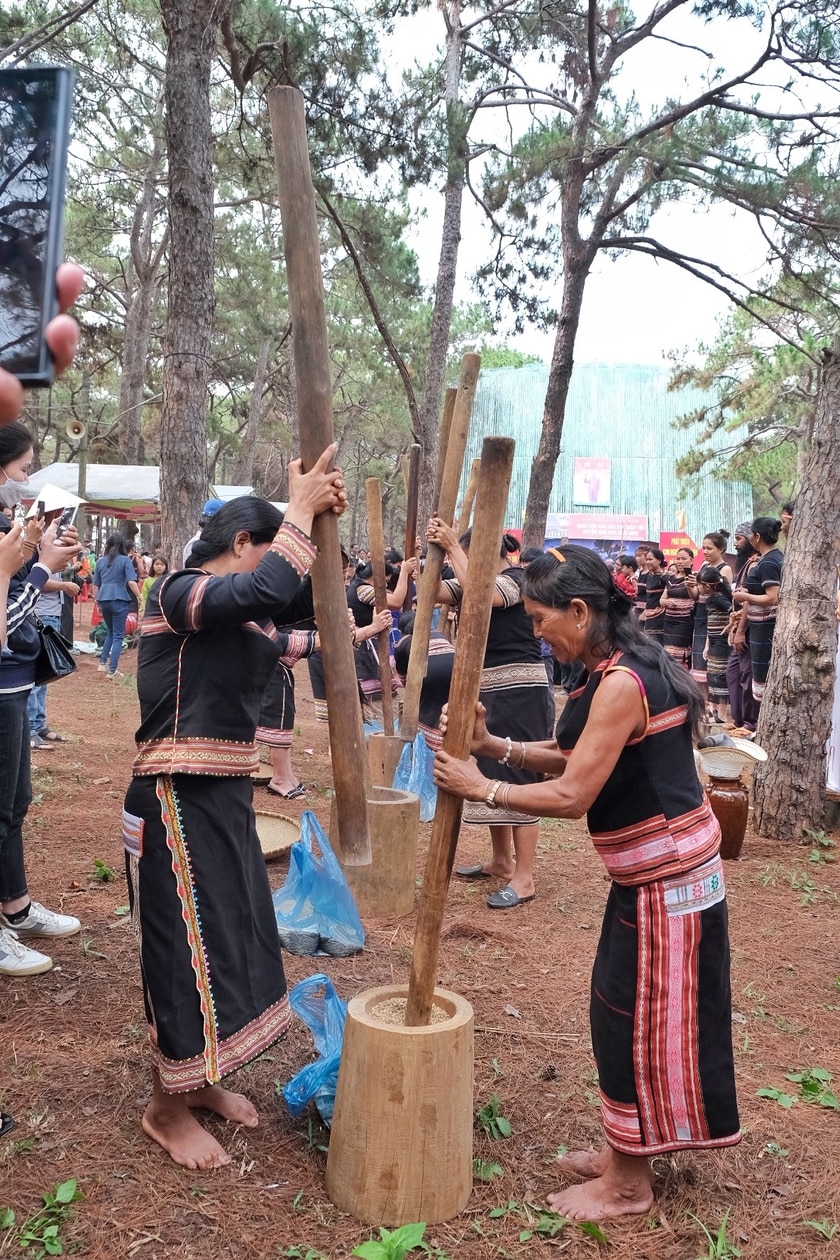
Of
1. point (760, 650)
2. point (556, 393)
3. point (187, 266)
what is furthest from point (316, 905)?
point (556, 393)

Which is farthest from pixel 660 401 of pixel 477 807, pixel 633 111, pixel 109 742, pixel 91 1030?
pixel 91 1030

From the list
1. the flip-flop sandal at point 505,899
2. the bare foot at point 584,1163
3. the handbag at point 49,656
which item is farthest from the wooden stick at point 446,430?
the bare foot at point 584,1163

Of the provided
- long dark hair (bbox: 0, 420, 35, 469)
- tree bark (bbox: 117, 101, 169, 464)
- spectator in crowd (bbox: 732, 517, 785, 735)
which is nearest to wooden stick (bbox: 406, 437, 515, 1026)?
long dark hair (bbox: 0, 420, 35, 469)

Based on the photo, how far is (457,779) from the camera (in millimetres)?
2322

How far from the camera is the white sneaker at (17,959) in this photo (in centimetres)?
368

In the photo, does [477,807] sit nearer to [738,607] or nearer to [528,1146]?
[528,1146]

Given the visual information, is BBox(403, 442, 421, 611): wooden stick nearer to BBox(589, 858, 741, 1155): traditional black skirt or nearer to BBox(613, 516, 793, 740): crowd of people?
BBox(613, 516, 793, 740): crowd of people

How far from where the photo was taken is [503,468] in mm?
2330

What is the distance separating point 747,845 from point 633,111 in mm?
7607

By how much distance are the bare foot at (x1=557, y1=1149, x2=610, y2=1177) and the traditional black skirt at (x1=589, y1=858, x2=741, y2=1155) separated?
0.23m

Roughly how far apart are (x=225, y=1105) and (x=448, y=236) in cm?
1149

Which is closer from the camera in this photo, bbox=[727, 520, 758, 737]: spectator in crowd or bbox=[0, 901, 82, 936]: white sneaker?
bbox=[0, 901, 82, 936]: white sneaker

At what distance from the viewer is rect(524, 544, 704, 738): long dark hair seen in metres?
2.50

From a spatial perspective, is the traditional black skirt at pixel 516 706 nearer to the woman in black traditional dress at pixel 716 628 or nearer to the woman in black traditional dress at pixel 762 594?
the woman in black traditional dress at pixel 762 594
